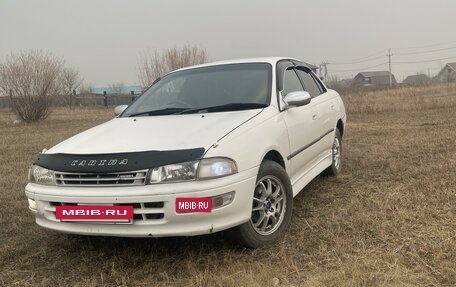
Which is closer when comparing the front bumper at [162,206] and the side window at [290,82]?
the front bumper at [162,206]

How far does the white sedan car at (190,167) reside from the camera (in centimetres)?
290

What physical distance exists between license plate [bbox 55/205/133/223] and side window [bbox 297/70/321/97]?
2.79 m

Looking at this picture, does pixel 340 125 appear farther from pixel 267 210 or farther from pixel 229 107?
pixel 267 210

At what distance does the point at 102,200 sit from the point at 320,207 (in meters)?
2.28

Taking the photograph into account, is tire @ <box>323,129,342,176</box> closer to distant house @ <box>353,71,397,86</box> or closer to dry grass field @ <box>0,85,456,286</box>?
dry grass field @ <box>0,85,456,286</box>

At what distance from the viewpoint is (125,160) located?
2957 mm

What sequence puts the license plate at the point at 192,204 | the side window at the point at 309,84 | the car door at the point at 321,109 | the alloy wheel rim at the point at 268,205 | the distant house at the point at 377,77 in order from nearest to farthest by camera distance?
the license plate at the point at 192,204 < the alloy wheel rim at the point at 268,205 < the car door at the point at 321,109 < the side window at the point at 309,84 < the distant house at the point at 377,77

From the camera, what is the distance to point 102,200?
292 cm

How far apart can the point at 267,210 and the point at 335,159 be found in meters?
2.47

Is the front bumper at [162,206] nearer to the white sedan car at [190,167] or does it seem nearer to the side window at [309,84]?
the white sedan car at [190,167]

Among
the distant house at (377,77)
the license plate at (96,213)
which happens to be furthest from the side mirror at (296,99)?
the distant house at (377,77)

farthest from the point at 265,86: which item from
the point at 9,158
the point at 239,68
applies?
the point at 9,158

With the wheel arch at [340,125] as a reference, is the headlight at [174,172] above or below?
above

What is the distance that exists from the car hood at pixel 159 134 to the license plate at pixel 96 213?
0.39m
